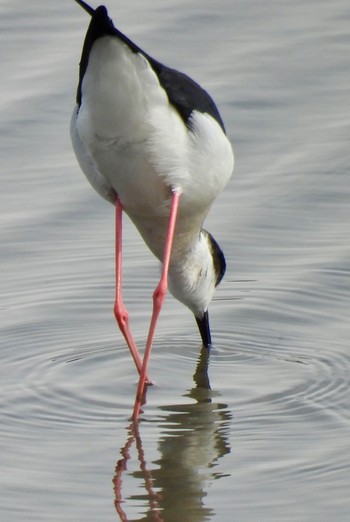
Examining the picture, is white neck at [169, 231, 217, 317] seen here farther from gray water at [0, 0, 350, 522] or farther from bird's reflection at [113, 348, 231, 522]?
bird's reflection at [113, 348, 231, 522]

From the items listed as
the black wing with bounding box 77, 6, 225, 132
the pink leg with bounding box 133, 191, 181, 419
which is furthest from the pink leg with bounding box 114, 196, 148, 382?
the black wing with bounding box 77, 6, 225, 132

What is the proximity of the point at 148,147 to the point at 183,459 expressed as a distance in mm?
1237

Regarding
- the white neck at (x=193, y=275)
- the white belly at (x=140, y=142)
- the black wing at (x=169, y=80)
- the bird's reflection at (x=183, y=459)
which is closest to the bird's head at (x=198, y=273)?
the white neck at (x=193, y=275)

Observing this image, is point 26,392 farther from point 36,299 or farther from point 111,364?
point 36,299

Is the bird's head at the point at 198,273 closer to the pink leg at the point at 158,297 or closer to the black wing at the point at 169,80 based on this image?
the pink leg at the point at 158,297

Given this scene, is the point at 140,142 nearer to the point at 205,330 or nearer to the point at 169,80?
the point at 169,80

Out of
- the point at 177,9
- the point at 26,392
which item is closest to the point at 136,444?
the point at 26,392

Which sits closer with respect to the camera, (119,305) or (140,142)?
(140,142)

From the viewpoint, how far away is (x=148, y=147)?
5570 mm

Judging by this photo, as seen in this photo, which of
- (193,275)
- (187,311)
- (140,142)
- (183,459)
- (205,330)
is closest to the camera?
(183,459)

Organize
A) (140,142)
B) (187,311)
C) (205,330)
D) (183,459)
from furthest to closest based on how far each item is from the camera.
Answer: (187,311), (205,330), (140,142), (183,459)

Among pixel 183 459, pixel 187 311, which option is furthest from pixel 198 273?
pixel 183 459

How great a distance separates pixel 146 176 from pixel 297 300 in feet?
4.18

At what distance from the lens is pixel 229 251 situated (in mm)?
7223
